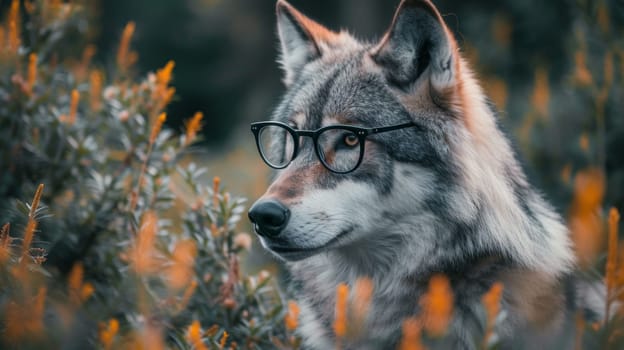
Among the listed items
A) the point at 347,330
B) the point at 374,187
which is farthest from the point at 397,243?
the point at 347,330

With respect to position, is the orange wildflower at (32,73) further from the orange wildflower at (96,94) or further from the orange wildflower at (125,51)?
the orange wildflower at (125,51)

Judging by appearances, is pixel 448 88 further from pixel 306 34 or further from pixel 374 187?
pixel 306 34

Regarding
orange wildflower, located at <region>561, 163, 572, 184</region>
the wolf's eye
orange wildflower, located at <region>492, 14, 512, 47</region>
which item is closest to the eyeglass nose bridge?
the wolf's eye

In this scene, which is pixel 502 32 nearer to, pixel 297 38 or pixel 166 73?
pixel 297 38

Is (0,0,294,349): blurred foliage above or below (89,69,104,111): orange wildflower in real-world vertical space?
below

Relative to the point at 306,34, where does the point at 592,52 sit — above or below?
below

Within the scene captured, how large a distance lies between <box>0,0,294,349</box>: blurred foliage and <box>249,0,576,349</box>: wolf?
0.53 m

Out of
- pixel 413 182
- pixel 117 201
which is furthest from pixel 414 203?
pixel 117 201

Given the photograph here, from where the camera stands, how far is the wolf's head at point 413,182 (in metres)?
2.39

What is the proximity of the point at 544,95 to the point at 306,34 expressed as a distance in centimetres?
321

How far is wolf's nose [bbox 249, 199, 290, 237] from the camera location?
2.30 metres

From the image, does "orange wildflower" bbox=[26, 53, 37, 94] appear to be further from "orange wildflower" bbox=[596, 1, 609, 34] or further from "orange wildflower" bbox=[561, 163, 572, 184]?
"orange wildflower" bbox=[596, 1, 609, 34]

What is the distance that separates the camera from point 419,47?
2.52m

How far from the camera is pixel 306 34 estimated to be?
3.20 metres
